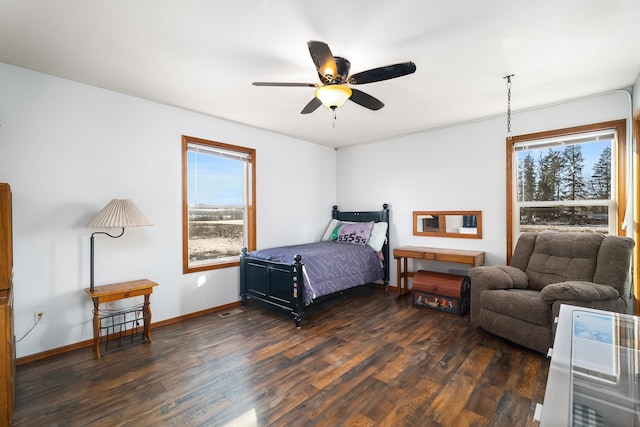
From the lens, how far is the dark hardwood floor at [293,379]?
186 centimetres

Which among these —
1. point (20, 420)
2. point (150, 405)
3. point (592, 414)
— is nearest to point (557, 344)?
point (592, 414)

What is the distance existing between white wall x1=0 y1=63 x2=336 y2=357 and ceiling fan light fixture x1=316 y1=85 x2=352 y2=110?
84.4 inches

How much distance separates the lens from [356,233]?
15.9ft

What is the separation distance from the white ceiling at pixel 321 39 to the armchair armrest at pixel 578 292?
1.91 metres

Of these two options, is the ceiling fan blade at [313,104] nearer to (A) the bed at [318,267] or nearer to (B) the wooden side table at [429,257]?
(A) the bed at [318,267]

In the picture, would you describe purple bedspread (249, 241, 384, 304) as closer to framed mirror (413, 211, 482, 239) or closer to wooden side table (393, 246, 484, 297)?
wooden side table (393, 246, 484, 297)

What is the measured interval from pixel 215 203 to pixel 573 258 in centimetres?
421

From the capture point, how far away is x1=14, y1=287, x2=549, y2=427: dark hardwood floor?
6.09ft

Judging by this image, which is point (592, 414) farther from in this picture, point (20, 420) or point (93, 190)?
point (93, 190)

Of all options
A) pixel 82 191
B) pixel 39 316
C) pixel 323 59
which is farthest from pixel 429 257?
pixel 39 316

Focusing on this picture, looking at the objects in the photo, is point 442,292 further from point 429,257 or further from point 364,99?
point 364,99

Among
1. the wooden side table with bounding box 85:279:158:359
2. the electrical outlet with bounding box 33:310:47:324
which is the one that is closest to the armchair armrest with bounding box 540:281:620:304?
the wooden side table with bounding box 85:279:158:359

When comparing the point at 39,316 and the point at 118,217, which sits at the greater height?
the point at 118,217

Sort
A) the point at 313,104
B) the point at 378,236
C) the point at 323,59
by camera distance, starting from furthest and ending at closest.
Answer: the point at 378,236 → the point at 313,104 → the point at 323,59
